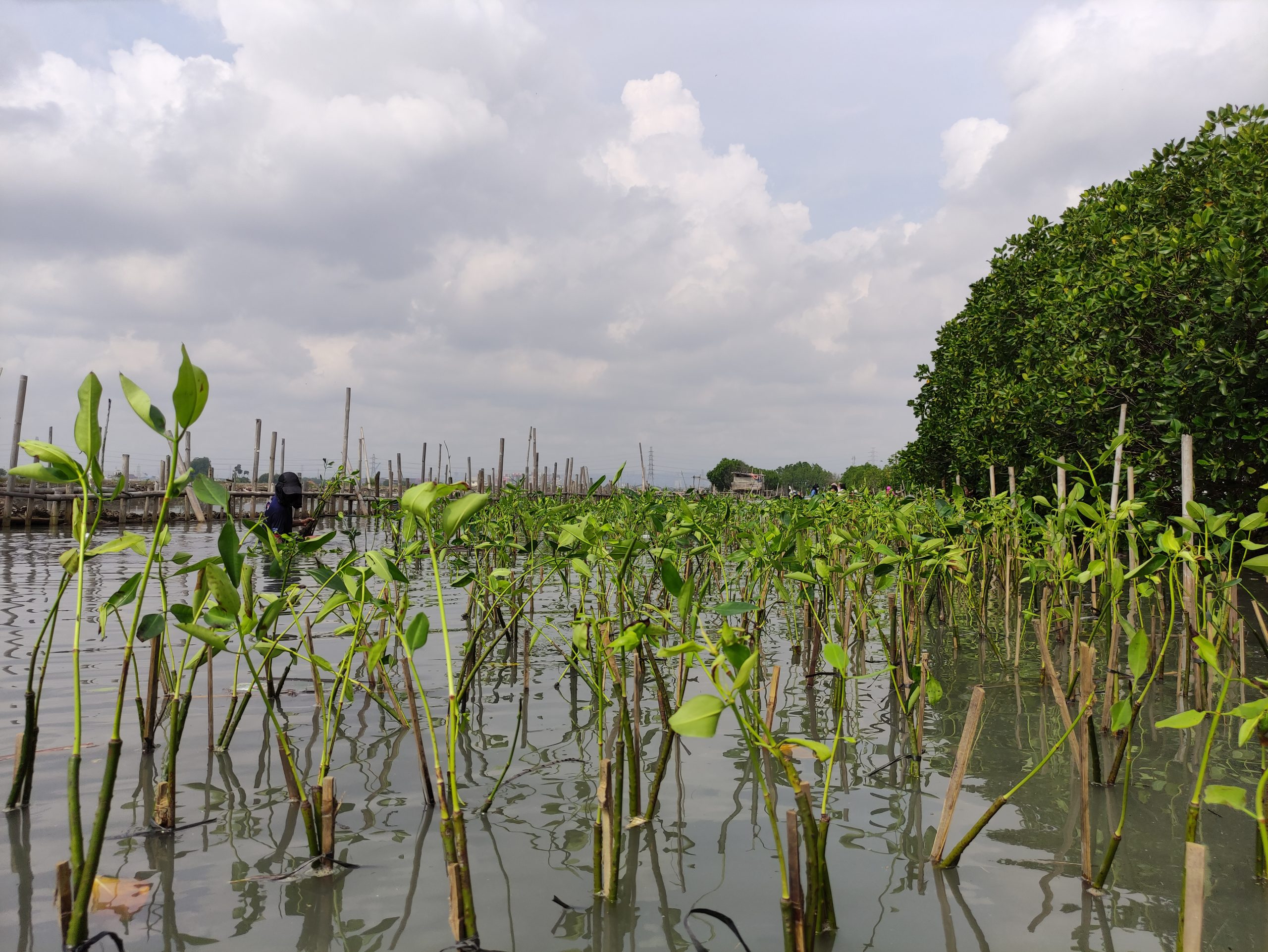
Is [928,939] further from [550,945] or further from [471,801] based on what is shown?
[471,801]

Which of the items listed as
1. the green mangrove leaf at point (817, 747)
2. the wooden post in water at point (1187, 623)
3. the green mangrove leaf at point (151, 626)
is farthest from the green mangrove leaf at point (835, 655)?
the wooden post in water at point (1187, 623)

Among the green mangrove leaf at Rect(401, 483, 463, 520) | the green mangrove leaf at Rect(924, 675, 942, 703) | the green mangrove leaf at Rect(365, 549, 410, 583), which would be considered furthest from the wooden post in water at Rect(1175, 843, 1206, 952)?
the green mangrove leaf at Rect(365, 549, 410, 583)

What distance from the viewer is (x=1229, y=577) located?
133 inches

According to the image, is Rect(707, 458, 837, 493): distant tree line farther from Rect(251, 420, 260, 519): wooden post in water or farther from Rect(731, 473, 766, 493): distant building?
Rect(251, 420, 260, 519): wooden post in water

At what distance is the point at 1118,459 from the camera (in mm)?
5359

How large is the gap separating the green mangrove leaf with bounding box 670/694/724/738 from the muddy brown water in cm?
78

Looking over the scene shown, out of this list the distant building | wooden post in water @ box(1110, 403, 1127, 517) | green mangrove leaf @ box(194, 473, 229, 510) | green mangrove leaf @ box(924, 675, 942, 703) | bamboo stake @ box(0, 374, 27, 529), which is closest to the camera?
green mangrove leaf @ box(194, 473, 229, 510)

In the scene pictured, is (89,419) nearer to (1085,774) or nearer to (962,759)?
(962,759)

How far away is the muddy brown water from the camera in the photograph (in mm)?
1775

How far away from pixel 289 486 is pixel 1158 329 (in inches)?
282

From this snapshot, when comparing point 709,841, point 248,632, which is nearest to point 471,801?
point 709,841

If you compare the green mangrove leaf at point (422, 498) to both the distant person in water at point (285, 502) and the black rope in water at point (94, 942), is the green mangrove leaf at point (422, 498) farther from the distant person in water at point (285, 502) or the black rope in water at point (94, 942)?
the distant person in water at point (285, 502)

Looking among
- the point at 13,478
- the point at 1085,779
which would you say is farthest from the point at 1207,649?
the point at 13,478

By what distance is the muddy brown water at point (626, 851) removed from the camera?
1.78 metres
